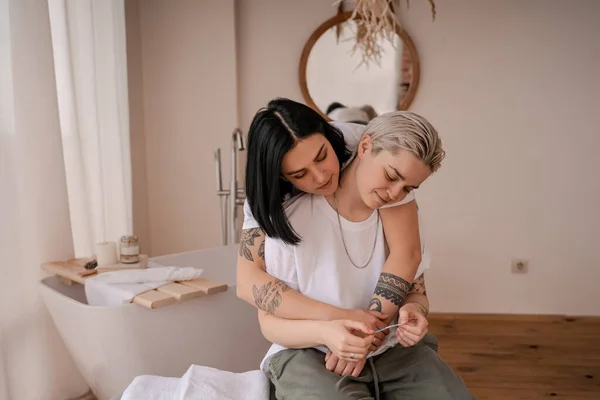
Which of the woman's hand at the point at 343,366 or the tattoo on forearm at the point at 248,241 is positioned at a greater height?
the tattoo on forearm at the point at 248,241

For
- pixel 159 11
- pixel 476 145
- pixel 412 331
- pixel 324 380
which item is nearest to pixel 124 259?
pixel 324 380

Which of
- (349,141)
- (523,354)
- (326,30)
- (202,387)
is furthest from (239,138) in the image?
(523,354)

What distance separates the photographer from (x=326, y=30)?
2.85 m

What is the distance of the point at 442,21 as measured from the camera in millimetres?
2805

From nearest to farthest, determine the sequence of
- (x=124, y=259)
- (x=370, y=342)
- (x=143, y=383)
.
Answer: (x=370, y=342) < (x=143, y=383) < (x=124, y=259)

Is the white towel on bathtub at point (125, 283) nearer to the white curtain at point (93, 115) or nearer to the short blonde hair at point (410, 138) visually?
the white curtain at point (93, 115)

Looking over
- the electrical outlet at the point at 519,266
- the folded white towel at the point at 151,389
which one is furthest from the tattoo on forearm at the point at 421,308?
the electrical outlet at the point at 519,266

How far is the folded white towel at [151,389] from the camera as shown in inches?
42.2

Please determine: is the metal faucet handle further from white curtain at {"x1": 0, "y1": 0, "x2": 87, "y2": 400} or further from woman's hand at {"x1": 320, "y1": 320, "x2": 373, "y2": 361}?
woman's hand at {"x1": 320, "y1": 320, "x2": 373, "y2": 361}

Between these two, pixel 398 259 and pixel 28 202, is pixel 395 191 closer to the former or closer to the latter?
pixel 398 259

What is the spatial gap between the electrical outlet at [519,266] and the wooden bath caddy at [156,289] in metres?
1.99

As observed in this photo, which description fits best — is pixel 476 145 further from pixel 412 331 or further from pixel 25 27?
pixel 25 27

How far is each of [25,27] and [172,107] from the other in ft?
4.24

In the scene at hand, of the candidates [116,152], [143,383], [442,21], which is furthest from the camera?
[442,21]
